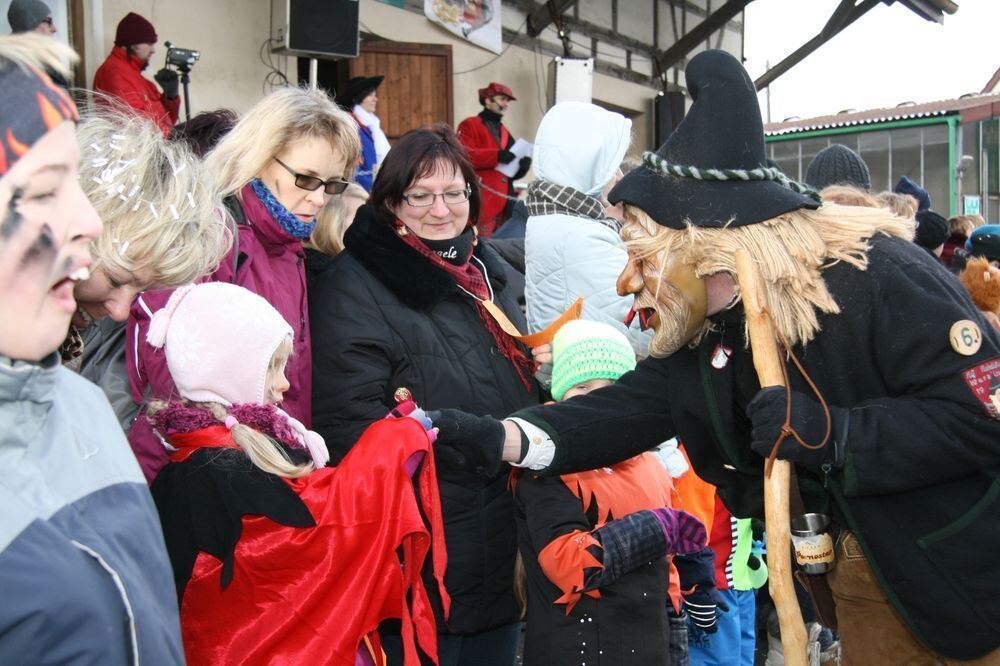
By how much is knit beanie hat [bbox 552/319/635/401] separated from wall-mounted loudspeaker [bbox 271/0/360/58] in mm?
5929

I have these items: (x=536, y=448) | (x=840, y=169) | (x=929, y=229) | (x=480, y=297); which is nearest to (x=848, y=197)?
(x=840, y=169)

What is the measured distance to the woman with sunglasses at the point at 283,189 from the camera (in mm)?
2754

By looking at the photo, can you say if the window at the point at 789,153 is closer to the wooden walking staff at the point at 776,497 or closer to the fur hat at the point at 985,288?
the fur hat at the point at 985,288

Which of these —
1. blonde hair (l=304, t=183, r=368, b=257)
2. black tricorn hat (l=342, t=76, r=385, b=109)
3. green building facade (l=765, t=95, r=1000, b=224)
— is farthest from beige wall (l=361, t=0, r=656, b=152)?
blonde hair (l=304, t=183, r=368, b=257)

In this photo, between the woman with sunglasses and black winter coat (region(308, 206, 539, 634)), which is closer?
the woman with sunglasses

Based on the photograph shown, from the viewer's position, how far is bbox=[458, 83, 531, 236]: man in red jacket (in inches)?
333

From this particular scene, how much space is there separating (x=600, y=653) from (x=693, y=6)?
14.6 meters

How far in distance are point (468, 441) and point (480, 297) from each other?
81cm

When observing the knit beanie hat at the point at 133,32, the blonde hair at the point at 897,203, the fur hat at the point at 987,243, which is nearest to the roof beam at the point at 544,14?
the knit beanie hat at the point at 133,32

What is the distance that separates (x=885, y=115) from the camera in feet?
42.1

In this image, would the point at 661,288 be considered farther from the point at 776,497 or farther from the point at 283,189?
Answer: the point at 283,189

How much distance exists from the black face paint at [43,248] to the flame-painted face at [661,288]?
1.41 meters

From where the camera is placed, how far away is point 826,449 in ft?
6.58

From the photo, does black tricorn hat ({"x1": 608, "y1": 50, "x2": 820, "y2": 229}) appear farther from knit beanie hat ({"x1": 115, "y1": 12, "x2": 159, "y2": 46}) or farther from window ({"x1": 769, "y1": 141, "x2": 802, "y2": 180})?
window ({"x1": 769, "y1": 141, "x2": 802, "y2": 180})
